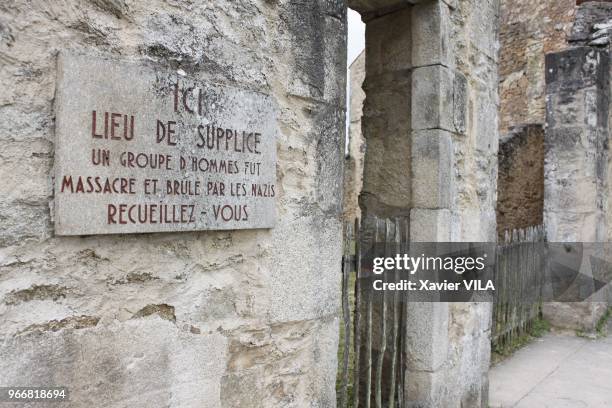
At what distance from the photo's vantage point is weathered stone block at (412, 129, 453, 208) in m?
3.29

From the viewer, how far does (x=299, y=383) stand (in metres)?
2.22

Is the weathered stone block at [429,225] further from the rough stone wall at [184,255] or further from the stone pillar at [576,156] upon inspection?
the stone pillar at [576,156]

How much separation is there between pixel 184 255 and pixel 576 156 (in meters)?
6.26

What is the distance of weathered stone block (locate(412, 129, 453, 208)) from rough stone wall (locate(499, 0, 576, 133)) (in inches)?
353

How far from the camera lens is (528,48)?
1200cm

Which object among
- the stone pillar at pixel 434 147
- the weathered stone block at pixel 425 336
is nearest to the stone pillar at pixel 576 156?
the stone pillar at pixel 434 147

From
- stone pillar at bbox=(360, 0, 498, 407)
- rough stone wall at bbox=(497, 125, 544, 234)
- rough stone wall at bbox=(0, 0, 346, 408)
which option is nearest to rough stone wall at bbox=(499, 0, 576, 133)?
rough stone wall at bbox=(497, 125, 544, 234)

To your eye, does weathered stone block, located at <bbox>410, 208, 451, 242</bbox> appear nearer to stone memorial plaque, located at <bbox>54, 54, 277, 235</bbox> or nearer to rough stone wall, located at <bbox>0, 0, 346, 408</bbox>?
rough stone wall, located at <bbox>0, 0, 346, 408</bbox>

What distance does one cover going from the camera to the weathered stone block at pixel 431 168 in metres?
3.29

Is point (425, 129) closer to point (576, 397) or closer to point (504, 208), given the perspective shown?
point (576, 397)

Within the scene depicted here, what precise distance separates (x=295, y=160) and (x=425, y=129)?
1.47 metres

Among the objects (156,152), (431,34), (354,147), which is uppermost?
(354,147)

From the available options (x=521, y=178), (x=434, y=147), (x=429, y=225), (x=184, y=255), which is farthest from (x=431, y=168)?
(x=521, y=178)

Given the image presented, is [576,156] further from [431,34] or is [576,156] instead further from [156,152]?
[156,152]
